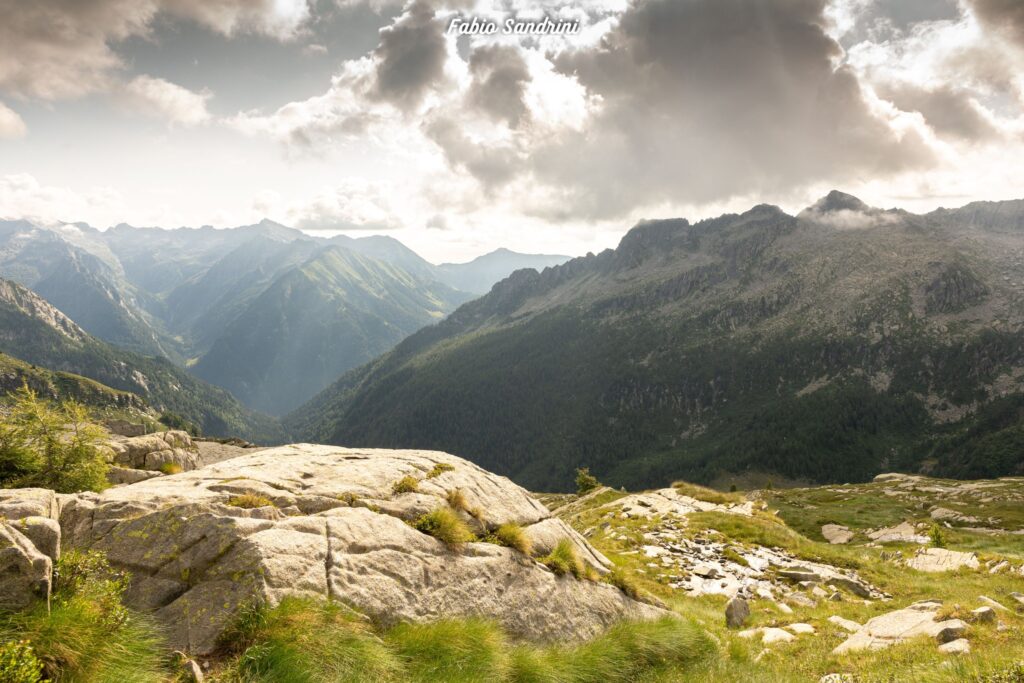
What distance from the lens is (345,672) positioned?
25.5ft

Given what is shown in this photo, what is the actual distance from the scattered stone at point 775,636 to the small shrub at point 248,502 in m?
16.6

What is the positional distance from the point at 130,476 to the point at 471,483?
20.0 m

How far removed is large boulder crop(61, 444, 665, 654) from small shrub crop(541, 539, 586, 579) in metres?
0.28

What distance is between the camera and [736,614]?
18.2 metres

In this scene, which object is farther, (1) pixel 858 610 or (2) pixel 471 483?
(1) pixel 858 610

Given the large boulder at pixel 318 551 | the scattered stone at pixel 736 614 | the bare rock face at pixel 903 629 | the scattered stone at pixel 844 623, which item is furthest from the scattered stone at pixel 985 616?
the large boulder at pixel 318 551

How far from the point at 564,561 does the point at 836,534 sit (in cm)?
6263

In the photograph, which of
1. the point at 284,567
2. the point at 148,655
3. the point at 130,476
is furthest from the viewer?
the point at 130,476

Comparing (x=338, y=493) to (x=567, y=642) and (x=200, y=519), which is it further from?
(x=567, y=642)

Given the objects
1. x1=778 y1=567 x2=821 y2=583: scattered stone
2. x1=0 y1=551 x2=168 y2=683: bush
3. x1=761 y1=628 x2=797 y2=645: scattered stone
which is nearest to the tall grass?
x1=0 y1=551 x2=168 y2=683: bush

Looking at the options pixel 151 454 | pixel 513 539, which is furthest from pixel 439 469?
pixel 151 454

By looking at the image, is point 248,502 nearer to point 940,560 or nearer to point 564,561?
point 564,561

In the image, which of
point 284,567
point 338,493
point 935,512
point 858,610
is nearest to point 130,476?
point 338,493

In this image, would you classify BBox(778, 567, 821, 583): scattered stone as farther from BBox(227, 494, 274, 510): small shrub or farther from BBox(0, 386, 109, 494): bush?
BBox(0, 386, 109, 494): bush
